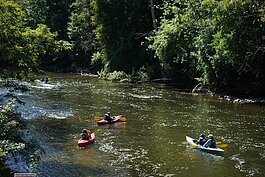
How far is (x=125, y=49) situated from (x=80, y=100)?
19571 millimetres

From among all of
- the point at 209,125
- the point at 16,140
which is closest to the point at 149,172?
the point at 16,140

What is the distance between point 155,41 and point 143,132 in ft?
65.3

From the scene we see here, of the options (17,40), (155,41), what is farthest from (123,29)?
(17,40)

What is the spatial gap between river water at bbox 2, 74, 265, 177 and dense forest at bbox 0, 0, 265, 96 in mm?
3415

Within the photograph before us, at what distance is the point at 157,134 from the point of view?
23.2 m

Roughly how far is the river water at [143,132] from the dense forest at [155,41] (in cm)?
342

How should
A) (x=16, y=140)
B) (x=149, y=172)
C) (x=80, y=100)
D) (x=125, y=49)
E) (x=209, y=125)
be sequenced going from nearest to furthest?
(x=16, y=140) → (x=149, y=172) → (x=209, y=125) → (x=80, y=100) → (x=125, y=49)

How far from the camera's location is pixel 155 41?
4228 centimetres

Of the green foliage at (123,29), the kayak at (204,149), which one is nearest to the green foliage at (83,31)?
the green foliage at (123,29)

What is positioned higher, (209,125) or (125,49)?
(125,49)

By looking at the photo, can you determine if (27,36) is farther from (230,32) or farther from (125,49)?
(125,49)

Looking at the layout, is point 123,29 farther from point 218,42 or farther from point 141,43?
point 218,42

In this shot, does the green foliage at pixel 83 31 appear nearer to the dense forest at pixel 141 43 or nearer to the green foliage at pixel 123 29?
the dense forest at pixel 141 43

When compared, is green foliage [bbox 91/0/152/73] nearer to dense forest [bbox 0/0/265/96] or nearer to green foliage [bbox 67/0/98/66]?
dense forest [bbox 0/0/265/96]
